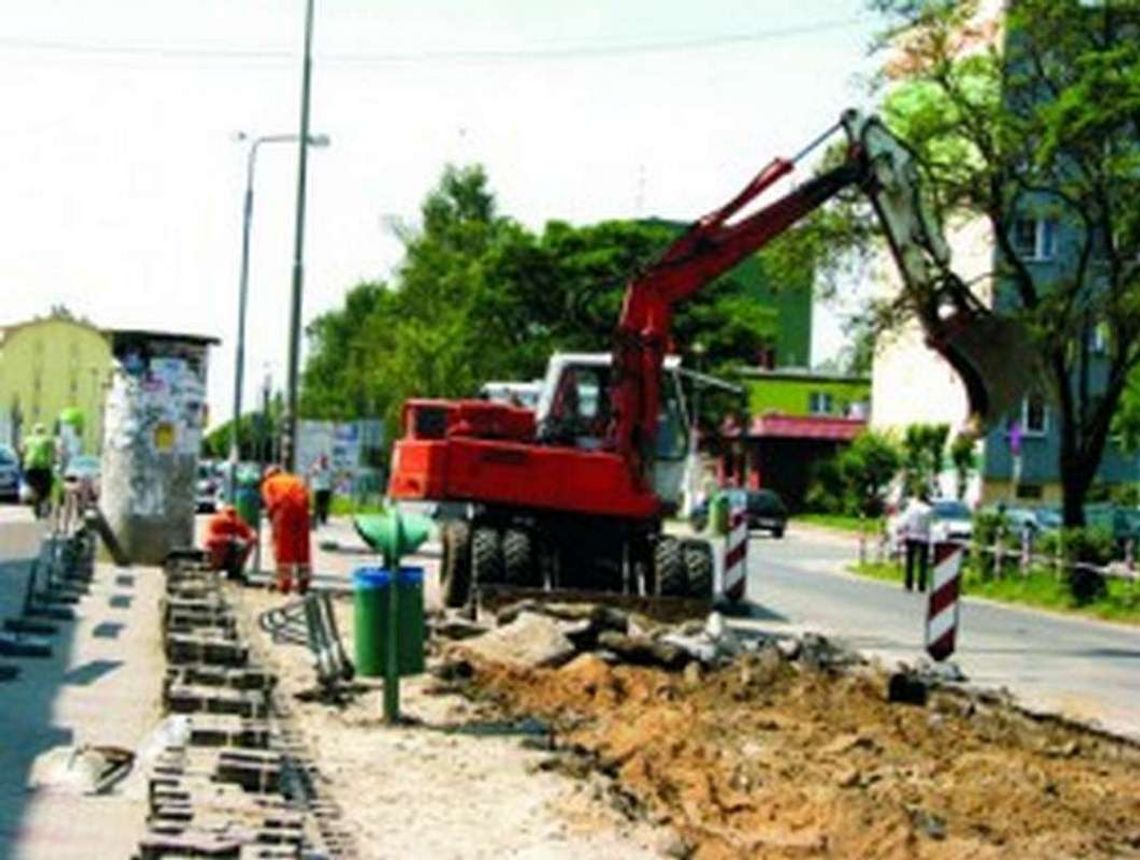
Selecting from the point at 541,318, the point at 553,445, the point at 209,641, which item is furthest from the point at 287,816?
the point at 541,318

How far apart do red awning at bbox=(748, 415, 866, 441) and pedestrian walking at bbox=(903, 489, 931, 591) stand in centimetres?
5667

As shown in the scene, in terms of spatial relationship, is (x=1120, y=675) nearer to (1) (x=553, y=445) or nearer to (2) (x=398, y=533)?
Answer: (1) (x=553, y=445)

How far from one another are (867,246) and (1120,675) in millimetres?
17515

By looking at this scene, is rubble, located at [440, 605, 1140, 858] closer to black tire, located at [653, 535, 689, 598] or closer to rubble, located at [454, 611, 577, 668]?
rubble, located at [454, 611, 577, 668]

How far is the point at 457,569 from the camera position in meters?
24.4

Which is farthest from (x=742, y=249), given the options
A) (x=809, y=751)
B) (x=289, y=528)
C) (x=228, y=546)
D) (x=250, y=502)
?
(x=809, y=751)

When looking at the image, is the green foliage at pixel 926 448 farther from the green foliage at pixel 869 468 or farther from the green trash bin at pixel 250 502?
the green trash bin at pixel 250 502

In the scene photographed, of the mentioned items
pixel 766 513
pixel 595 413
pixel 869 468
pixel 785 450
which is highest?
pixel 785 450

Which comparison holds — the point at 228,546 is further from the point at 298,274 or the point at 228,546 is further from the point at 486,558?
the point at 298,274

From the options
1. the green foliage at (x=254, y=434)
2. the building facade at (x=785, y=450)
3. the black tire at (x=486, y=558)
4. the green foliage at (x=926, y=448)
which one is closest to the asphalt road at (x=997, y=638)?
the black tire at (x=486, y=558)

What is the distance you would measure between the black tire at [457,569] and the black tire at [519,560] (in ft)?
1.34

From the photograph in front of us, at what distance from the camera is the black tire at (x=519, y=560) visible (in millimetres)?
24250

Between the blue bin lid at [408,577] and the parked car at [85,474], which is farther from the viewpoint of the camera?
the parked car at [85,474]

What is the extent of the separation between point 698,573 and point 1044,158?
13.6m
